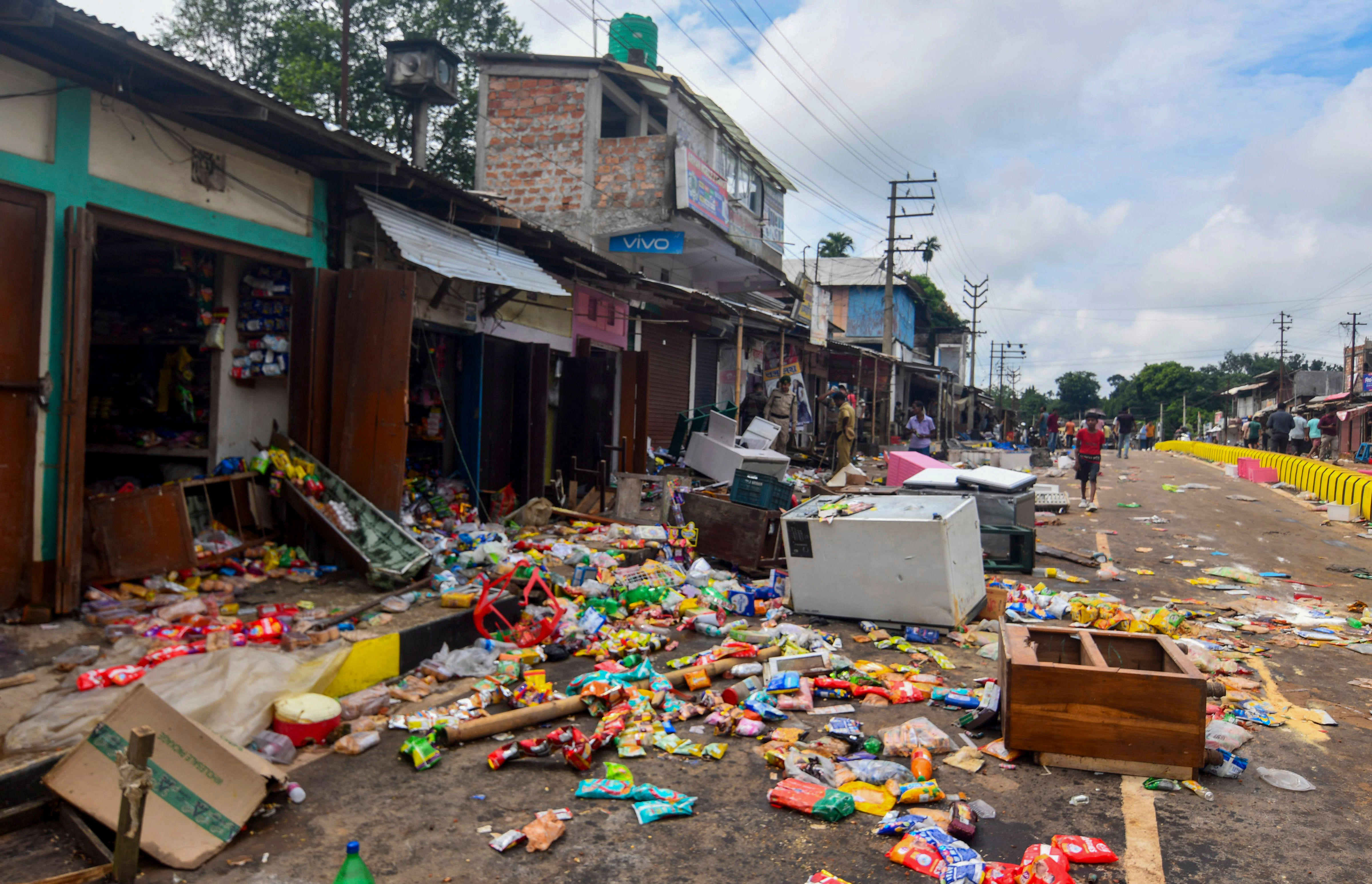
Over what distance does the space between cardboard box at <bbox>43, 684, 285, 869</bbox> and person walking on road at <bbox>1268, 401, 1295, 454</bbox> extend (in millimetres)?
29285

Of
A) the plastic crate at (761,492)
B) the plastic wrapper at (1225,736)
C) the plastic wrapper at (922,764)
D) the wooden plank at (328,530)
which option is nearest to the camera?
the plastic wrapper at (922,764)

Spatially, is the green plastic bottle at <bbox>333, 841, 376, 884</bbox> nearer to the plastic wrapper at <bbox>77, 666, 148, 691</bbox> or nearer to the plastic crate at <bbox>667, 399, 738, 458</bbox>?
the plastic wrapper at <bbox>77, 666, 148, 691</bbox>

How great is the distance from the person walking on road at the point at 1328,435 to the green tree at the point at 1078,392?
2359 inches

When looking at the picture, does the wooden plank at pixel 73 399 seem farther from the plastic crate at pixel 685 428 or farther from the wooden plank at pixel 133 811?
the plastic crate at pixel 685 428

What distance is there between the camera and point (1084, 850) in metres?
2.99

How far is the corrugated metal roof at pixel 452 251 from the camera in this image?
7.20 m

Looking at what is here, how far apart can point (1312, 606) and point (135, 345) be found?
36.5 ft

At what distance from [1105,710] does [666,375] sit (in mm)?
13333

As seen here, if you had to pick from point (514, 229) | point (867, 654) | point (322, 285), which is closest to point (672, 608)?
point (867, 654)

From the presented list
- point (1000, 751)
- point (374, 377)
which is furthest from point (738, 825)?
point (374, 377)

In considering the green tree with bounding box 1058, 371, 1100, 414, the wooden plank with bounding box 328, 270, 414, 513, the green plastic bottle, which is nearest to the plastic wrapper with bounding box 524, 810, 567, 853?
the green plastic bottle

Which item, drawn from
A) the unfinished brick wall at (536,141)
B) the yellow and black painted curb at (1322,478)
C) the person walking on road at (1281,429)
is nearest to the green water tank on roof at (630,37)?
the unfinished brick wall at (536,141)

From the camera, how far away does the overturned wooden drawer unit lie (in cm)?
356

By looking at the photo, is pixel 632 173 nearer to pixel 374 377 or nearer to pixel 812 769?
pixel 374 377
